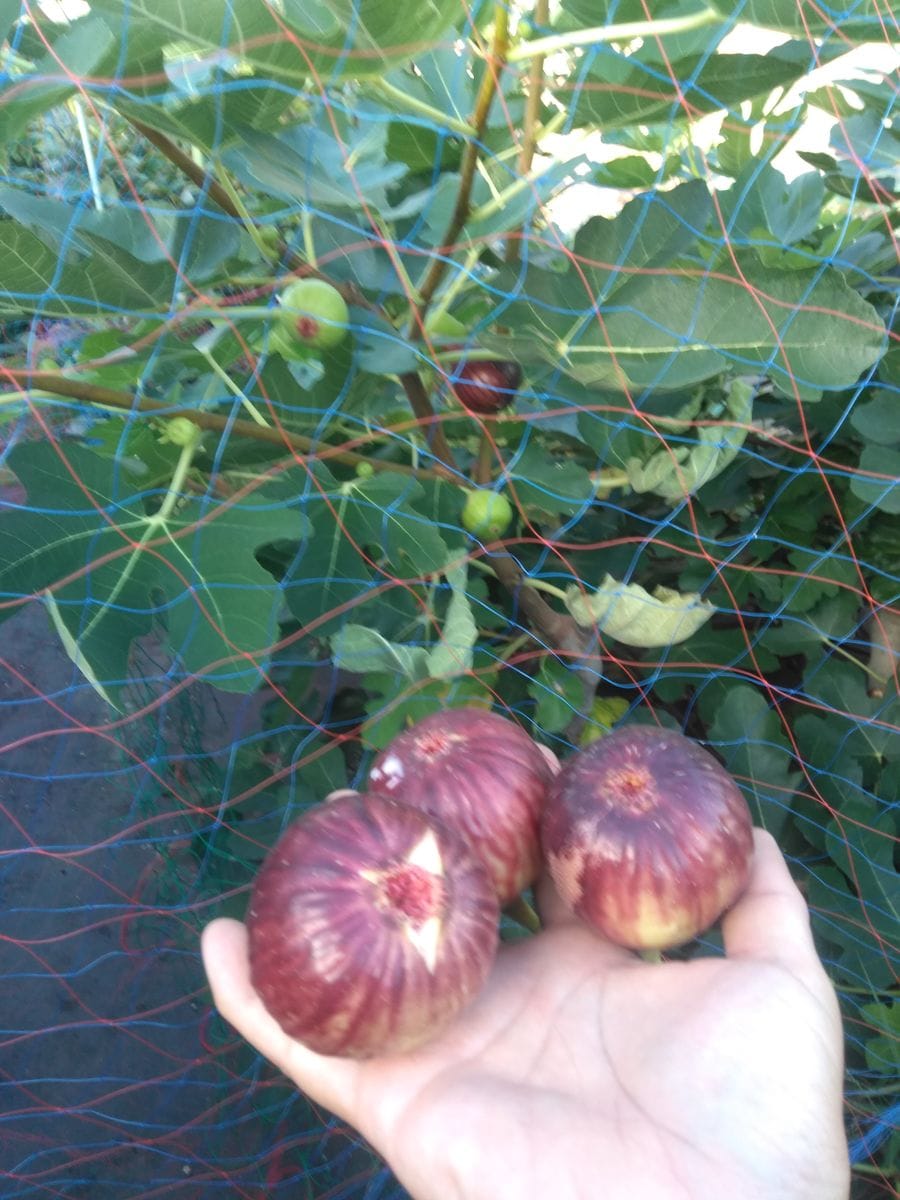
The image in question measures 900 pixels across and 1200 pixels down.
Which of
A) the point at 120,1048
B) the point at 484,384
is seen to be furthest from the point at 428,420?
the point at 120,1048

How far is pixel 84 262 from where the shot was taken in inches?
32.6

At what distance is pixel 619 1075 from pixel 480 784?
247mm

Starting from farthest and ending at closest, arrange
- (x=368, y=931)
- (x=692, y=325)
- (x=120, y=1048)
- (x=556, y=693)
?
(x=120, y=1048) → (x=556, y=693) → (x=692, y=325) → (x=368, y=931)

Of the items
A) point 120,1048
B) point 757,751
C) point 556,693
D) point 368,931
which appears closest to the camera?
point 368,931

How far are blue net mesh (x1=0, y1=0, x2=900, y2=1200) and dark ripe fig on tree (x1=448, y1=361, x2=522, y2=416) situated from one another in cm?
3

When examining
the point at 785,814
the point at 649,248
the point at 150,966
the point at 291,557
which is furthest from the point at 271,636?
the point at 150,966

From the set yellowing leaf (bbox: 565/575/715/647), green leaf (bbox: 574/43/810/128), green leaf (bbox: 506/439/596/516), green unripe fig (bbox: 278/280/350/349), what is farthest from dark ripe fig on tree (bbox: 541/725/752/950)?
green leaf (bbox: 574/43/810/128)

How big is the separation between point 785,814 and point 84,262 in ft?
3.31

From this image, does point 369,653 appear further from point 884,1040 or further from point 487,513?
point 884,1040

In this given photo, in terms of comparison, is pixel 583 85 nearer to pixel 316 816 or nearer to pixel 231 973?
pixel 316 816

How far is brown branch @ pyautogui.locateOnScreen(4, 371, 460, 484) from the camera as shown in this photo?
0.78 meters

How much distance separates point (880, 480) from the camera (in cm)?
101

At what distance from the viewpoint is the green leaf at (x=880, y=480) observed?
3.27 ft

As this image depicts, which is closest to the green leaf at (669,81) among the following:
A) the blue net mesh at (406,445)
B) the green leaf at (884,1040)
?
the blue net mesh at (406,445)
